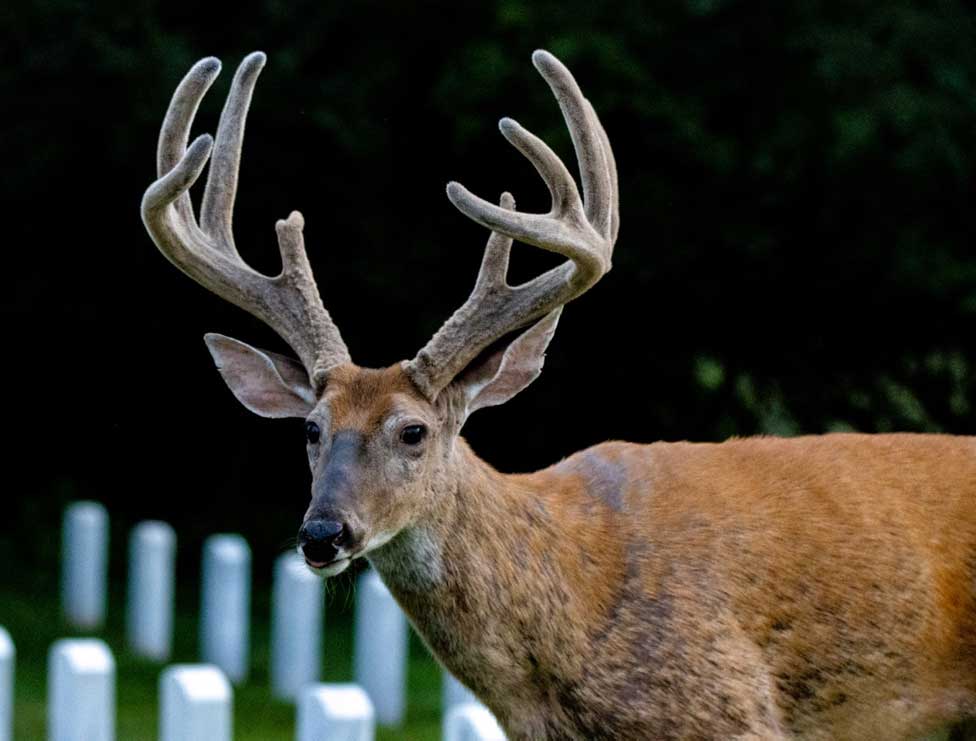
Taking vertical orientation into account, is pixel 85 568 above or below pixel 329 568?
below

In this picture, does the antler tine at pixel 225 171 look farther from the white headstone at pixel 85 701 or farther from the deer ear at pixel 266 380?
the white headstone at pixel 85 701

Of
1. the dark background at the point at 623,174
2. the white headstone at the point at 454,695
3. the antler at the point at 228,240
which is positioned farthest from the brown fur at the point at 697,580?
the dark background at the point at 623,174

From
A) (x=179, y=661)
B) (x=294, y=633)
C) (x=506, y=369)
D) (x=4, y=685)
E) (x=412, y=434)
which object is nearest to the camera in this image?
(x=412, y=434)

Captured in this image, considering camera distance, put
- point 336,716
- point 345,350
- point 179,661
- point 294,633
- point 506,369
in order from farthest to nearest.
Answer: point 179,661 → point 294,633 → point 336,716 → point 345,350 → point 506,369

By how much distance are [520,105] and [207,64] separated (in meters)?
5.09

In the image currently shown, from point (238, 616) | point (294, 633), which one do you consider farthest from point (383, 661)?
point (238, 616)

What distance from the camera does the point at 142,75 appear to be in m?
10.5

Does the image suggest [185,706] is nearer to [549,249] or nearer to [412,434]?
[412,434]

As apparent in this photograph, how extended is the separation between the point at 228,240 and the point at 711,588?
1566 mm

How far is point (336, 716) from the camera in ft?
17.4

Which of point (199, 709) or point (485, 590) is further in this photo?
point (199, 709)

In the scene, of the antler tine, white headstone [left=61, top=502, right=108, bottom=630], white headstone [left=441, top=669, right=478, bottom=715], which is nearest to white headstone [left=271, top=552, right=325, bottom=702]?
white headstone [left=441, top=669, right=478, bottom=715]

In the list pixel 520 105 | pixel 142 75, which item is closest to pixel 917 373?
pixel 520 105

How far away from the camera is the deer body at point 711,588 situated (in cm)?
467
